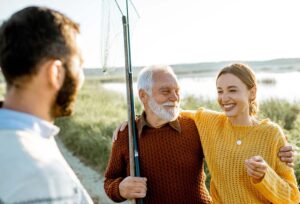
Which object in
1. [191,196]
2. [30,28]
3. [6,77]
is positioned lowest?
[191,196]

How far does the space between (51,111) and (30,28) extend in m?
0.26

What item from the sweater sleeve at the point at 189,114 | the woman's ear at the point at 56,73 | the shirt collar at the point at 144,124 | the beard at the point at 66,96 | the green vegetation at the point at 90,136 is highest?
the woman's ear at the point at 56,73

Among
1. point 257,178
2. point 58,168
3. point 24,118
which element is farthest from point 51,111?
point 257,178

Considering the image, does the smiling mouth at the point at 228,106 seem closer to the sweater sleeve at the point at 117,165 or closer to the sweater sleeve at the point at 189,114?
the sweater sleeve at the point at 189,114

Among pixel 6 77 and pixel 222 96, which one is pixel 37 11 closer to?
pixel 6 77

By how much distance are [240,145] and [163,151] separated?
46cm

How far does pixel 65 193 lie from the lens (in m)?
1.36

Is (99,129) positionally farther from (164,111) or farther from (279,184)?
(279,184)

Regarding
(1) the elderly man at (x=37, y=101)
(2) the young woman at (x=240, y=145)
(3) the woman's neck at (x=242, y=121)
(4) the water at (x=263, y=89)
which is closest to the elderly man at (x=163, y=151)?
(2) the young woman at (x=240, y=145)

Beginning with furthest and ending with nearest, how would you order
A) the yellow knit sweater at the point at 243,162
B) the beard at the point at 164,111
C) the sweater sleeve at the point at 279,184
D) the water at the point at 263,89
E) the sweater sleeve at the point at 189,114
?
1. the water at the point at 263,89
2. the sweater sleeve at the point at 189,114
3. the beard at the point at 164,111
4. the yellow knit sweater at the point at 243,162
5. the sweater sleeve at the point at 279,184

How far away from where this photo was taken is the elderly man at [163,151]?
2.89 metres

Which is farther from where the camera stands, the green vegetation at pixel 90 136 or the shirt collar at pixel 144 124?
the green vegetation at pixel 90 136

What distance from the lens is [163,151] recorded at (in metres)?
2.95

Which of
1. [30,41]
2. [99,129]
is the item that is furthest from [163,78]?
[99,129]
